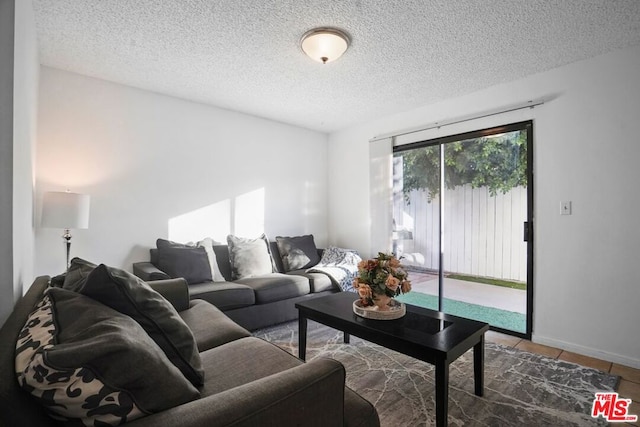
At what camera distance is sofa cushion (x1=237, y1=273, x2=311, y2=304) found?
3137 mm

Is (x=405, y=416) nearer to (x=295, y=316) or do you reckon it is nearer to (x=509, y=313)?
(x=295, y=316)

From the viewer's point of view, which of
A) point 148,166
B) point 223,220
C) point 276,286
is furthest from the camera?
point 223,220

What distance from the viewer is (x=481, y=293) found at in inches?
143

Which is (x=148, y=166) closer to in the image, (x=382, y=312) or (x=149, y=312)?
(x=149, y=312)

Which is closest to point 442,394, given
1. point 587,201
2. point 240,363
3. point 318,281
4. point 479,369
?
point 479,369

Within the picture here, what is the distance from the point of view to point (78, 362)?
0.73 m

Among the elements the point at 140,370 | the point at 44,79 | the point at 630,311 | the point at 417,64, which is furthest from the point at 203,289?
the point at 630,311

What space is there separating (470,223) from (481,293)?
808 mm

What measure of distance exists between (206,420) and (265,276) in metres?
2.74

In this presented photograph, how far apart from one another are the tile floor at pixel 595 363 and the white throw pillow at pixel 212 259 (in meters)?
2.75

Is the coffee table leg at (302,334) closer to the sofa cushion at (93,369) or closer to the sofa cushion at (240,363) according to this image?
the sofa cushion at (240,363)

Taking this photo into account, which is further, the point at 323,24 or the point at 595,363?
the point at 595,363

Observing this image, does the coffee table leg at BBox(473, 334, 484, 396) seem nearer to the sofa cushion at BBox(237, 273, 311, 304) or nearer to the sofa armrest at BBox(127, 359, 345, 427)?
the sofa armrest at BBox(127, 359, 345, 427)

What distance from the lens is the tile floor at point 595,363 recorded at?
2055mm
